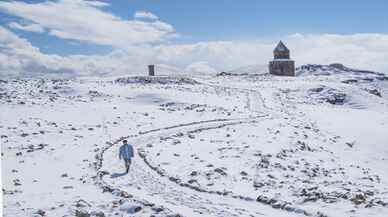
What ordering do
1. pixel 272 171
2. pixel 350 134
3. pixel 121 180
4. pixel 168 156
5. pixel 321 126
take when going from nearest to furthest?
pixel 121 180, pixel 272 171, pixel 168 156, pixel 350 134, pixel 321 126

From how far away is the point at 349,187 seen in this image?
1591cm

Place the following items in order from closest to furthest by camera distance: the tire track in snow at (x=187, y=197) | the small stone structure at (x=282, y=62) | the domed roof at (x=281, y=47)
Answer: the tire track in snow at (x=187, y=197) → the small stone structure at (x=282, y=62) → the domed roof at (x=281, y=47)

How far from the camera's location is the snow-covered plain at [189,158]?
43.9ft

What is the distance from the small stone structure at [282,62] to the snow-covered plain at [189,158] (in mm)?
52220

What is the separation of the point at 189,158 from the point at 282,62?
3199 inches

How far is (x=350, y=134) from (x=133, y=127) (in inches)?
662

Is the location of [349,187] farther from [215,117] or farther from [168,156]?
[215,117]

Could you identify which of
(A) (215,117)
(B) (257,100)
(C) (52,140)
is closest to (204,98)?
(B) (257,100)

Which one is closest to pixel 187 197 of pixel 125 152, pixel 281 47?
pixel 125 152

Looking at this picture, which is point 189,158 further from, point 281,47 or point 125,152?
point 281,47

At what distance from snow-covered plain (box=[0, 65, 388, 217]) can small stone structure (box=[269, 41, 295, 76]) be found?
52220mm

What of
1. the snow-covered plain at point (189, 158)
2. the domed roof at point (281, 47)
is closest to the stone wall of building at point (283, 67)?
the domed roof at point (281, 47)

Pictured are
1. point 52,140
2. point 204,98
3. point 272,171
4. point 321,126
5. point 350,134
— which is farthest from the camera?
point 204,98

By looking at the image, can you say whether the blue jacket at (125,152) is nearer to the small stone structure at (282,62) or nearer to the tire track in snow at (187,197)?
the tire track in snow at (187,197)
